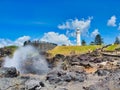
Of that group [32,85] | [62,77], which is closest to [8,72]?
[62,77]

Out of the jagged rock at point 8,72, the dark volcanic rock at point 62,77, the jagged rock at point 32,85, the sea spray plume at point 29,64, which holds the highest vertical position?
the sea spray plume at point 29,64

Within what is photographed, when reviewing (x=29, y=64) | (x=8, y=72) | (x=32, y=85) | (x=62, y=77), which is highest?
(x=29, y=64)

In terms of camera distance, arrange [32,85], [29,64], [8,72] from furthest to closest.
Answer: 1. [29,64]
2. [8,72]
3. [32,85]

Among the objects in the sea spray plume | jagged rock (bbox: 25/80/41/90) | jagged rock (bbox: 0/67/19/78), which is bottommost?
jagged rock (bbox: 25/80/41/90)

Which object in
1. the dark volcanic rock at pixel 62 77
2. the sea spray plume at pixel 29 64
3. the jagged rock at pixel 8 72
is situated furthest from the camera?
the sea spray plume at pixel 29 64

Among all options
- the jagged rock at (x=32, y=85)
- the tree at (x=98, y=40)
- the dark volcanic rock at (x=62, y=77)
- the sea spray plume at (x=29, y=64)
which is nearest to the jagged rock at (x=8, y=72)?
the dark volcanic rock at (x=62, y=77)

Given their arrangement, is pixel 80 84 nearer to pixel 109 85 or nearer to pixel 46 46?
pixel 109 85

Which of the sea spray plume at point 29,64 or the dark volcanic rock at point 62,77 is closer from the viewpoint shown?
the dark volcanic rock at point 62,77

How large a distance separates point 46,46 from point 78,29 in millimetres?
34721

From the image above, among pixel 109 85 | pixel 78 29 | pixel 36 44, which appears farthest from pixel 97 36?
pixel 109 85

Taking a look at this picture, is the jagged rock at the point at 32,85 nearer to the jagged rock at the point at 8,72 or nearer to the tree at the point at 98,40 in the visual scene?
the jagged rock at the point at 8,72

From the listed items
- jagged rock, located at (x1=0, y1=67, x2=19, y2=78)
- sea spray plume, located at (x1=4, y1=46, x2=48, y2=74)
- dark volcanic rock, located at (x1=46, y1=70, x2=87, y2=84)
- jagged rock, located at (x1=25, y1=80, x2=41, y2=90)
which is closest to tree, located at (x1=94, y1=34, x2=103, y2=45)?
sea spray plume, located at (x1=4, y1=46, x2=48, y2=74)

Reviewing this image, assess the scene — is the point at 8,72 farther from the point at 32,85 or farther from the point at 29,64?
the point at 29,64

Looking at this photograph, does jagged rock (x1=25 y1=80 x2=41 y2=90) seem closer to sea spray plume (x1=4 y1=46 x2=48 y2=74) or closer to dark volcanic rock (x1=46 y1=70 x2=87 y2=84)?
dark volcanic rock (x1=46 y1=70 x2=87 y2=84)
